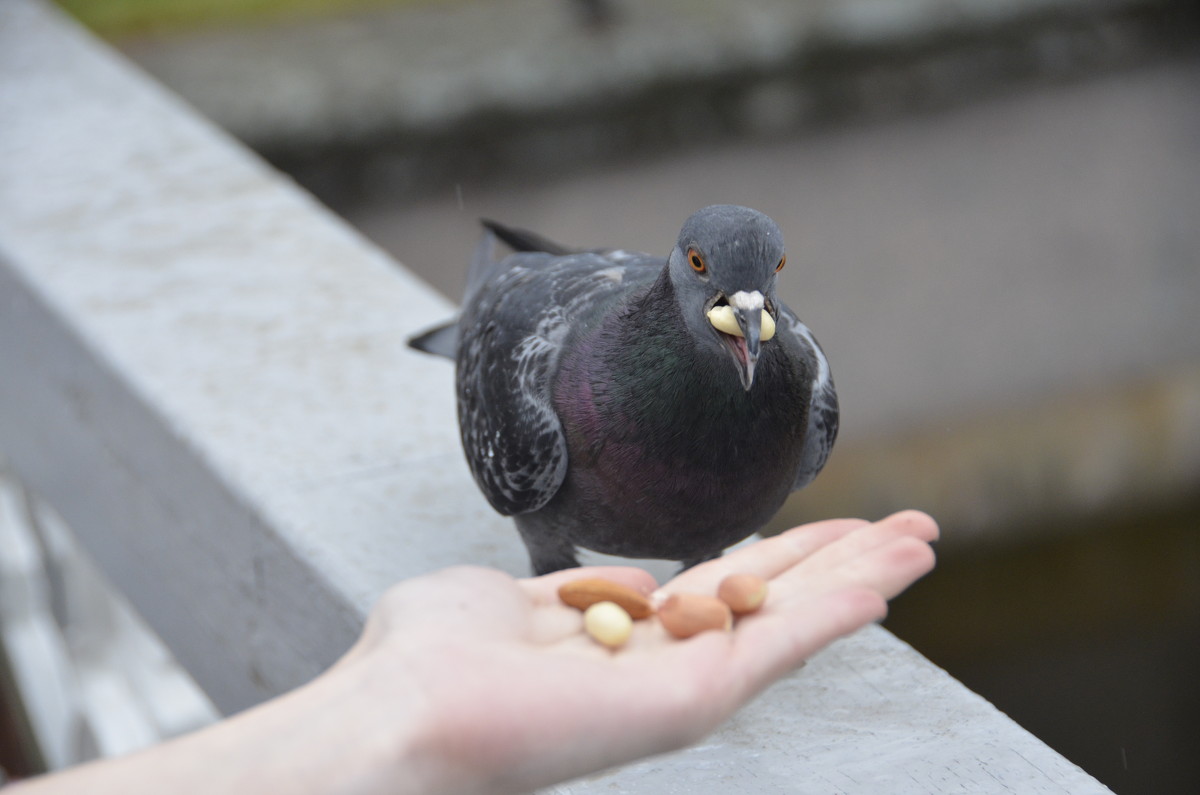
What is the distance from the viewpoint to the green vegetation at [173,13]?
7031mm

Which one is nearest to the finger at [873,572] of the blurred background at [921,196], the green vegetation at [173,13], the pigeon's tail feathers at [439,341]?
the pigeon's tail feathers at [439,341]

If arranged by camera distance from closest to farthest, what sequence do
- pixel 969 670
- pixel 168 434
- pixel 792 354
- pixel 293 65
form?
pixel 792 354 → pixel 168 434 → pixel 293 65 → pixel 969 670

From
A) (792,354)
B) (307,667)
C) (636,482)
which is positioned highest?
(792,354)

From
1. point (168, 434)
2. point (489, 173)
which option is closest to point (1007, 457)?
point (489, 173)

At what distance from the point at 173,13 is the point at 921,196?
4530mm

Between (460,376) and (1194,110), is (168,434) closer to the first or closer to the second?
(460,376)

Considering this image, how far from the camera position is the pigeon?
5.09 feet

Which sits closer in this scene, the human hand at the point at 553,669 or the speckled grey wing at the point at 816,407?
the human hand at the point at 553,669

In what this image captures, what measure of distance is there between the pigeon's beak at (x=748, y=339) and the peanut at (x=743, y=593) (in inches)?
8.9

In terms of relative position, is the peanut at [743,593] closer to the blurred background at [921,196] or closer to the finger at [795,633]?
the finger at [795,633]

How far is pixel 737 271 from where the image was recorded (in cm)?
151

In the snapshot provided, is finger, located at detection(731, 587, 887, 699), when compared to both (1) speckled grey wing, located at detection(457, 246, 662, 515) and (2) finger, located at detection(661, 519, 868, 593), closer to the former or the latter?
(2) finger, located at detection(661, 519, 868, 593)

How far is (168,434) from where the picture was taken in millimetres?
2520

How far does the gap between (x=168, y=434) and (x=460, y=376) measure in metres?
0.78
